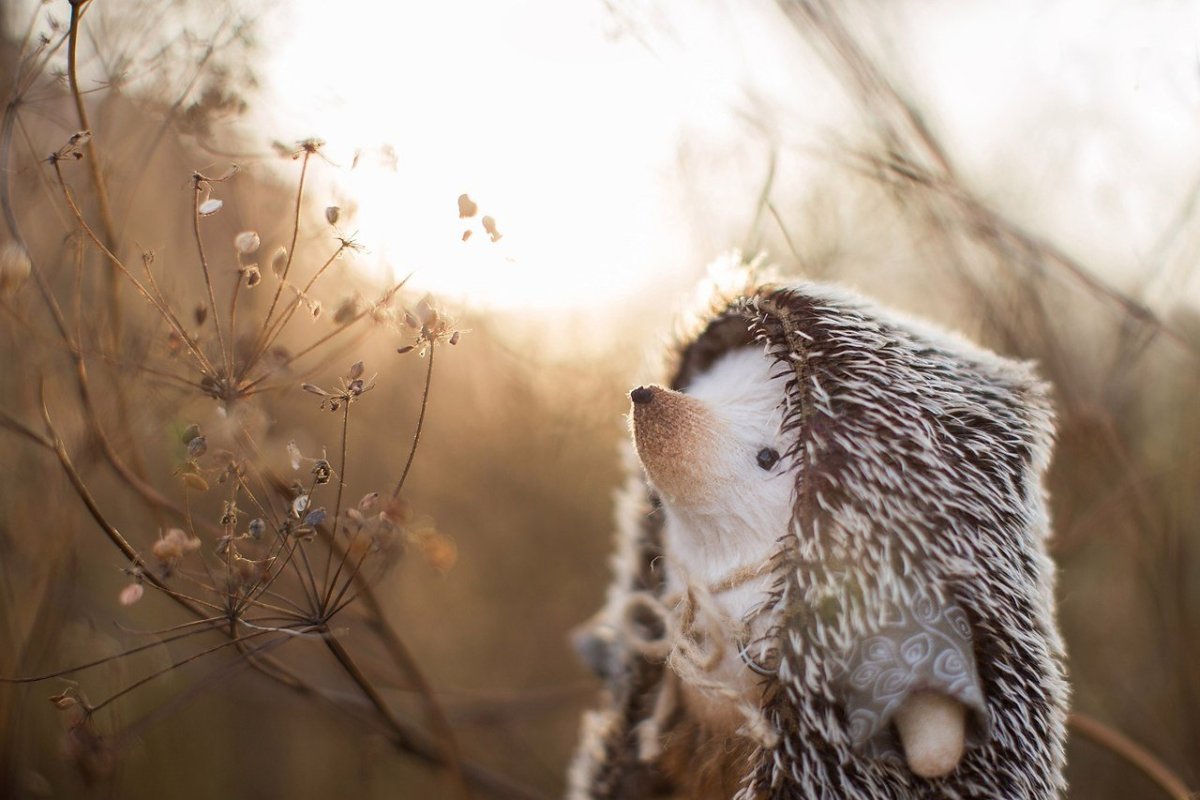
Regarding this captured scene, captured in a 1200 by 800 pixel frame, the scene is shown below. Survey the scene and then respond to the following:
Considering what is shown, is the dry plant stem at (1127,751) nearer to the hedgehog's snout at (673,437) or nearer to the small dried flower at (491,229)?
the hedgehog's snout at (673,437)

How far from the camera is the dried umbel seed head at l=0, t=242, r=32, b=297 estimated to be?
1096 millimetres

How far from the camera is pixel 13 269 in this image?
3.61 ft

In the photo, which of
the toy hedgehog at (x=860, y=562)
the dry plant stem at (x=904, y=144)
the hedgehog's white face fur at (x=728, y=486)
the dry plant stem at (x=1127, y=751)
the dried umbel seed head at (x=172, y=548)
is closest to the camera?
the dried umbel seed head at (x=172, y=548)

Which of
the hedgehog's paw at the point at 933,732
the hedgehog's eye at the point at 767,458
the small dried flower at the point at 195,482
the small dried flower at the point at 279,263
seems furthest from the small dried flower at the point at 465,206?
the hedgehog's paw at the point at 933,732

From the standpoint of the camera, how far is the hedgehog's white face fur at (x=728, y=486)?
130 cm

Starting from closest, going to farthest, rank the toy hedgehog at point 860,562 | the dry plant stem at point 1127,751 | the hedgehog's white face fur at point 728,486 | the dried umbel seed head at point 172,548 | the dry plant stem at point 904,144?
the dried umbel seed head at point 172,548 < the toy hedgehog at point 860,562 < the hedgehog's white face fur at point 728,486 < the dry plant stem at point 1127,751 < the dry plant stem at point 904,144

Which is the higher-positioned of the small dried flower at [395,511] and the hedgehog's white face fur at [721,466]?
the hedgehog's white face fur at [721,466]

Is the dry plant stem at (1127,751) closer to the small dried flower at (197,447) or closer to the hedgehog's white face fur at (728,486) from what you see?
the hedgehog's white face fur at (728,486)

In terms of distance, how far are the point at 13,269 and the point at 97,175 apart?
0.25 m

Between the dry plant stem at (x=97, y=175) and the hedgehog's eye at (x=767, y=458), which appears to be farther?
the hedgehog's eye at (x=767, y=458)

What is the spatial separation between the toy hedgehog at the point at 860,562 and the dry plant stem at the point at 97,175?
3.16 feet

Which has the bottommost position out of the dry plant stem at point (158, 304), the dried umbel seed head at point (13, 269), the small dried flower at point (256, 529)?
the small dried flower at point (256, 529)

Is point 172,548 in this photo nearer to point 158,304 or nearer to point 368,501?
point 368,501

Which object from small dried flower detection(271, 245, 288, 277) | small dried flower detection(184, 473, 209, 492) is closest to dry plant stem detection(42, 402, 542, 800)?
small dried flower detection(184, 473, 209, 492)
